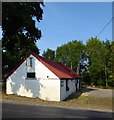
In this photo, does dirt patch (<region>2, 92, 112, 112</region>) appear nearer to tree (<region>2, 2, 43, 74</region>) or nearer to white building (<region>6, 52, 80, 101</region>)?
white building (<region>6, 52, 80, 101</region>)

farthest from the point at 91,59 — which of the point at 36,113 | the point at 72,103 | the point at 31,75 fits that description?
the point at 36,113

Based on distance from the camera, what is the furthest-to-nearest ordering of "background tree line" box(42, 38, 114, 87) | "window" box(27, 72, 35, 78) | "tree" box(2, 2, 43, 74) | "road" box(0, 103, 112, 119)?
"background tree line" box(42, 38, 114, 87) → "window" box(27, 72, 35, 78) → "tree" box(2, 2, 43, 74) → "road" box(0, 103, 112, 119)

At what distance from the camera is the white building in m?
37.5

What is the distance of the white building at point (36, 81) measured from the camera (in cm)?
3747

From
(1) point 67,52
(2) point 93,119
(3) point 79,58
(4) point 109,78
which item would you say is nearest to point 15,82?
(2) point 93,119

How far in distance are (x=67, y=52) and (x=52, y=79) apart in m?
72.2

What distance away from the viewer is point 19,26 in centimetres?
3934

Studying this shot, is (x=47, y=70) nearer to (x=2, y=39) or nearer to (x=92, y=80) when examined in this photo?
(x=2, y=39)

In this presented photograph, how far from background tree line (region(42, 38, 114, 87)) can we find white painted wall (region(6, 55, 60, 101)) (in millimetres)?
36871

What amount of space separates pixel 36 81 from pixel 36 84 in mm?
Result: 343

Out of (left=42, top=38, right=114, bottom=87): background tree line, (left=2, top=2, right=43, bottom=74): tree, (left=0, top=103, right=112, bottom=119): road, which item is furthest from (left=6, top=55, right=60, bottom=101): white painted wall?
(left=42, top=38, right=114, bottom=87): background tree line

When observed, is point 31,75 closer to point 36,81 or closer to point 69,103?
point 36,81

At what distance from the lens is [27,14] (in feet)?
126

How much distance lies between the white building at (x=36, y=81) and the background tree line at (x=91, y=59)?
3664cm
